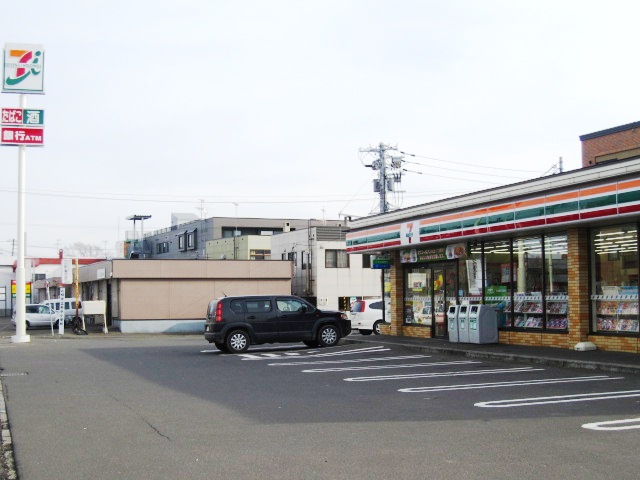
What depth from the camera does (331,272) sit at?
51.6 m

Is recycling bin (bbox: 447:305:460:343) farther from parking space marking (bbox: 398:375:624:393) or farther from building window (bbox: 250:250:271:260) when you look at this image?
building window (bbox: 250:250:271:260)

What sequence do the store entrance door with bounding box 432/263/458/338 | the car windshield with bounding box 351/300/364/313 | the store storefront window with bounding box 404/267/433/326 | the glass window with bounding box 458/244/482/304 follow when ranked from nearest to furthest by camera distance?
1. the glass window with bounding box 458/244/482/304
2. the store entrance door with bounding box 432/263/458/338
3. the store storefront window with bounding box 404/267/433/326
4. the car windshield with bounding box 351/300/364/313

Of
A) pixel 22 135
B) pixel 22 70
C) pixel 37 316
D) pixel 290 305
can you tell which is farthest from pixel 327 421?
pixel 37 316

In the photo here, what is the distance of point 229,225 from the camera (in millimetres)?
70250

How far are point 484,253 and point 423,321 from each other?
3903 millimetres

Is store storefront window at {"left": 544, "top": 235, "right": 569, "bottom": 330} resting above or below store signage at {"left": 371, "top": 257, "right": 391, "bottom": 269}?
below

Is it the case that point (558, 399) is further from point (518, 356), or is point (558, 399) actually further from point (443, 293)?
point (443, 293)

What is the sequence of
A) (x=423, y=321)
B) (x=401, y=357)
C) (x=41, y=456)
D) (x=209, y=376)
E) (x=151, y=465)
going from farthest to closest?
(x=423, y=321)
(x=401, y=357)
(x=209, y=376)
(x=41, y=456)
(x=151, y=465)

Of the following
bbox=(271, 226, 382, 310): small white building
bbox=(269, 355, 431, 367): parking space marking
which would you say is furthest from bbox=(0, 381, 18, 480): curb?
bbox=(271, 226, 382, 310): small white building

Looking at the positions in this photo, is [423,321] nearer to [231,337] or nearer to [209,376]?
[231,337]

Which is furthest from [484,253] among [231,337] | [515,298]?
[231,337]

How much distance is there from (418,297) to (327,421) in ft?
50.0

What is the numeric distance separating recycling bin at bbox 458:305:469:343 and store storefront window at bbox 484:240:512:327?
0.79 metres

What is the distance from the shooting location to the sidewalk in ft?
49.5
